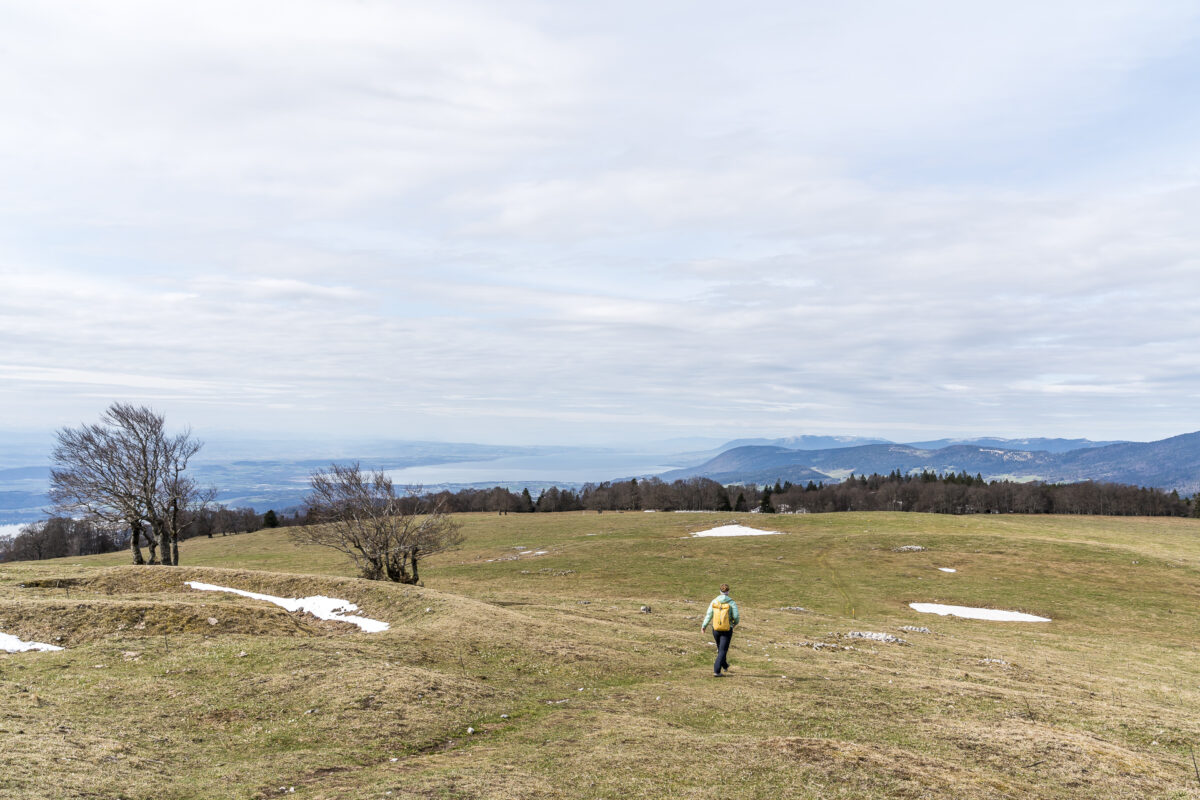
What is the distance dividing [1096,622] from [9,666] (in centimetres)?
6134

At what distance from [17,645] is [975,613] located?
57.1 m

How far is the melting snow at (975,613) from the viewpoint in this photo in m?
45.8

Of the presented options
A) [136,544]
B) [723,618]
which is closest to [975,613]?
[723,618]

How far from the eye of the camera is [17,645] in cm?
2058

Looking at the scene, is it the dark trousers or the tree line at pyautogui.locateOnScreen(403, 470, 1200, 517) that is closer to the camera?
the dark trousers

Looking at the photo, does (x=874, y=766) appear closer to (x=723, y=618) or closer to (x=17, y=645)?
(x=723, y=618)

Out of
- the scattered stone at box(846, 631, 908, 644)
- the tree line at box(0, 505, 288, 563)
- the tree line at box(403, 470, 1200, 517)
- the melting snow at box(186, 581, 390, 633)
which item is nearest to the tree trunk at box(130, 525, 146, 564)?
the melting snow at box(186, 581, 390, 633)

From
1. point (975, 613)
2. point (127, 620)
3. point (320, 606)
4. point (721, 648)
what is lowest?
point (975, 613)

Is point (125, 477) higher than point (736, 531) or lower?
higher

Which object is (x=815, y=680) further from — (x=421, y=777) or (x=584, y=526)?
(x=584, y=526)

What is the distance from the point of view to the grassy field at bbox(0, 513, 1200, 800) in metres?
12.4

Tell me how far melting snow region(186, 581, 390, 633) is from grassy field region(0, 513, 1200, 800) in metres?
0.70

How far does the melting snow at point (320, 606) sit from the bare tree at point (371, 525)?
1126 centimetres

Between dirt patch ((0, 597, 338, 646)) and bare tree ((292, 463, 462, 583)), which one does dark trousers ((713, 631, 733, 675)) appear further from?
bare tree ((292, 463, 462, 583))
